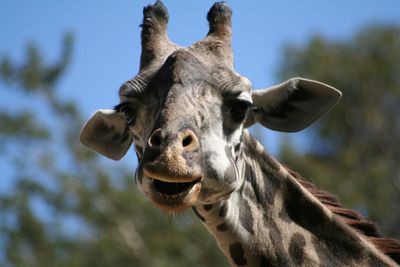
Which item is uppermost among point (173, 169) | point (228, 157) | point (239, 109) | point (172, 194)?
point (239, 109)

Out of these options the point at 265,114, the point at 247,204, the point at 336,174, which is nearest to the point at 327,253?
the point at 247,204

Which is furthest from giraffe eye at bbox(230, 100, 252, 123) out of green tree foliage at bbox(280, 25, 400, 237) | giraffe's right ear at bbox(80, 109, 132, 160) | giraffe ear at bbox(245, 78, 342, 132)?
green tree foliage at bbox(280, 25, 400, 237)

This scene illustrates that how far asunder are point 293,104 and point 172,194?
7.22 ft

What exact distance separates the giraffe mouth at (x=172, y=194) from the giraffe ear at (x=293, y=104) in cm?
163

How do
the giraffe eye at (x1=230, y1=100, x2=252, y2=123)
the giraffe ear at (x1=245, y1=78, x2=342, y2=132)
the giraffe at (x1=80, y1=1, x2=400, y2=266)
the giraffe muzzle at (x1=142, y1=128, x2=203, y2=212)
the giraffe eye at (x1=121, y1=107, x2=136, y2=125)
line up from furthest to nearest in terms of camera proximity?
the giraffe ear at (x1=245, y1=78, x2=342, y2=132), the giraffe eye at (x1=121, y1=107, x2=136, y2=125), the giraffe eye at (x1=230, y1=100, x2=252, y2=123), the giraffe at (x1=80, y1=1, x2=400, y2=266), the giraffe muzzle at (x1=142, y1=128, x2=203, y2=212)

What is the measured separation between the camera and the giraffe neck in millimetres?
8367

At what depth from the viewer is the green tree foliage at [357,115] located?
127 feet

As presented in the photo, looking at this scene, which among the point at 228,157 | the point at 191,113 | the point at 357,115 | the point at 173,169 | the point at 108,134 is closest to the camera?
the point at 173,169

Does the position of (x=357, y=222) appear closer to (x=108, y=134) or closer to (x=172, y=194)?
(x=172, y=194)

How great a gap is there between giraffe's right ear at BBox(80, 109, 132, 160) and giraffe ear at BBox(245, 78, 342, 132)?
1.46 metres

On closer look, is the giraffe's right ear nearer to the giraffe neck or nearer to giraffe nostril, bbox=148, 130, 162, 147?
the giraffe neck

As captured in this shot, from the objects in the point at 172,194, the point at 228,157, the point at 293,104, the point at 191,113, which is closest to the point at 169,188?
A: the point at 172,194

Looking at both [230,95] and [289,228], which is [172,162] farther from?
[289,228]

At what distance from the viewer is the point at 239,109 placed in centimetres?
838
